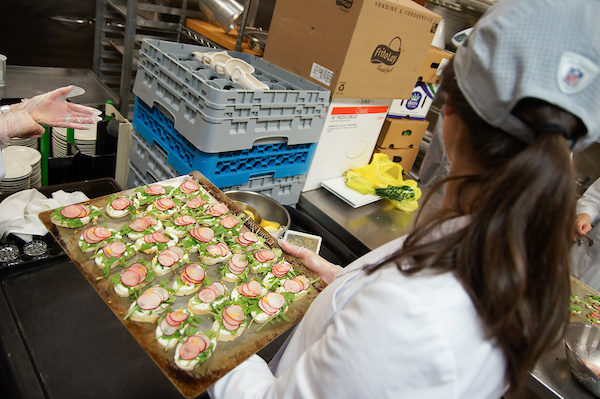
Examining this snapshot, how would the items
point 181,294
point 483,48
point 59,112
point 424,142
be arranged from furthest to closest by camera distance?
point 424,142 → point 59,112 → point 181,294 → point 483,48

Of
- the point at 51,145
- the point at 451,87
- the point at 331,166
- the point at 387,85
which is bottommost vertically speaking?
the point at 51,145

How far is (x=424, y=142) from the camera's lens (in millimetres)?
3287

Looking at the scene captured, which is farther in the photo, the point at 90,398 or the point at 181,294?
the point at 181,294

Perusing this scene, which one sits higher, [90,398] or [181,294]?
[181,294]

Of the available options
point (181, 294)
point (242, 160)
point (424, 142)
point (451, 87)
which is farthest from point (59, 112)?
point (424, 142)

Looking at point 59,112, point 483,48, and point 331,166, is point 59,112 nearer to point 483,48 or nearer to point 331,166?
point 331,166

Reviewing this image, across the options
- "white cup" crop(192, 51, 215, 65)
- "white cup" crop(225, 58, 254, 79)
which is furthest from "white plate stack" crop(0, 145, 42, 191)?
"white cup" crop(225, 58, 254, 79)

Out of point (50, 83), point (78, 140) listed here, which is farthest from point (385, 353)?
point (50, 83)

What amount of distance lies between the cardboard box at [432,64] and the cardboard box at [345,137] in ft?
1.20

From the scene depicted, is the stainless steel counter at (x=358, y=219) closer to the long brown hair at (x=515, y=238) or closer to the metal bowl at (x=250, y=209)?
the metal bowl at (x=250, y=209)

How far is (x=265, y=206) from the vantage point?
6.50ft

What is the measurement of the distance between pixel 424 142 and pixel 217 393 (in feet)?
9.29

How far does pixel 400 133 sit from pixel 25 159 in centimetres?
227

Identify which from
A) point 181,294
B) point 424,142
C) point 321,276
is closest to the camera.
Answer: point 181,294
